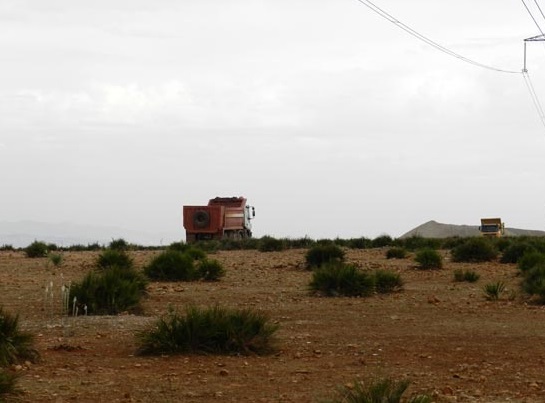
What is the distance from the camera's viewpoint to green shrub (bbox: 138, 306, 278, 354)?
40.7 feet

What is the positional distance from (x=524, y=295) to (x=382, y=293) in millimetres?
3031

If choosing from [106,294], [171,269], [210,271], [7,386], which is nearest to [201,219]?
[210,271]

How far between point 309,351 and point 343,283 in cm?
840

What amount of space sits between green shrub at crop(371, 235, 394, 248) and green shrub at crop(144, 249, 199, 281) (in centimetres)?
2317

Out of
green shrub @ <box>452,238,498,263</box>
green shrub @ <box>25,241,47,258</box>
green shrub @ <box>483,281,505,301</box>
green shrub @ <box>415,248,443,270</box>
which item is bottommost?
green shrub @ <box>483,281,505,301</box>

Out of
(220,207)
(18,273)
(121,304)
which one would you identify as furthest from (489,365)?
(220,207)

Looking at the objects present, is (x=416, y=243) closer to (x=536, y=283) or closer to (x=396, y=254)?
(x=396, y=254)

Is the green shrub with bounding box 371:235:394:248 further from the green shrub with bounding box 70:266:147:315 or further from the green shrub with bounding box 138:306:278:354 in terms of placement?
the green shrub with bounding box 138:306:278:354

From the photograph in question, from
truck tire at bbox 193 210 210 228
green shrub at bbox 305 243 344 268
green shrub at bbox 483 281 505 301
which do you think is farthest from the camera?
truck tire at bbox 193 210 210 228

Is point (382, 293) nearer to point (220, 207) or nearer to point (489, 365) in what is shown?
point (489, 365)

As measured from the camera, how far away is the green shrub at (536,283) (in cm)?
1967

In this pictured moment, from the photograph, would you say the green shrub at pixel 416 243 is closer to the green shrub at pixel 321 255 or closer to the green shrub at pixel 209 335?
the green shrub at pixel 321 255

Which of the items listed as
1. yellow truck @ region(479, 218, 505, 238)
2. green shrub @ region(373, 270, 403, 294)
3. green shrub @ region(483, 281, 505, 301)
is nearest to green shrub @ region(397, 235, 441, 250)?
green shrub @ region(373, 270, 403, 294)

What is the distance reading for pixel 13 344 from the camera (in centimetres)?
1166
